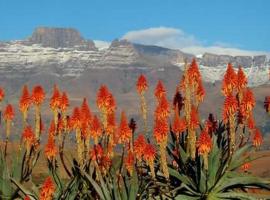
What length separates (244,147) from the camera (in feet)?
51.1

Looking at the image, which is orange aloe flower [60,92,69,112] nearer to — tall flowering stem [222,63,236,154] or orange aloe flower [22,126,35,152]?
orange aloe flower [22,126,35,152]

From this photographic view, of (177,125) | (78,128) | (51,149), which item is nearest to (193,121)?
(177,125)

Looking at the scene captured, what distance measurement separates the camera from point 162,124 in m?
11.8

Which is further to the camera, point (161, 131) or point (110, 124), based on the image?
point (110, 124)

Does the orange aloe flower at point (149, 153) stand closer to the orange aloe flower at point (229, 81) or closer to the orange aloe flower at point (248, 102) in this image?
the orange aloe flower at point (229, 81)

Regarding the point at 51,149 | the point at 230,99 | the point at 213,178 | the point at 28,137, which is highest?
the point at 230,99

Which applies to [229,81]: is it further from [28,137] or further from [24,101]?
[28,137]

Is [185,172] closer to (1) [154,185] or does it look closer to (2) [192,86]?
(1) [154,185]

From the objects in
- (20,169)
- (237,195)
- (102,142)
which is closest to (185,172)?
(237,195)

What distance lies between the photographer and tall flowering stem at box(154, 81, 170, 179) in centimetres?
1162

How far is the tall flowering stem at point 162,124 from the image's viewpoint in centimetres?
1162

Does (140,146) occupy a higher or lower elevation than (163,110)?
lower

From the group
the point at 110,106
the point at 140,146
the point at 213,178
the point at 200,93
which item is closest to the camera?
the point at 140,146

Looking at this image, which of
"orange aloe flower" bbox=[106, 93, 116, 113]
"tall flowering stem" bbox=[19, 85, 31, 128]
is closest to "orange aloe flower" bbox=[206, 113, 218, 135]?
"orange aloe flower" bbox=[106, 93, 116, 113]
